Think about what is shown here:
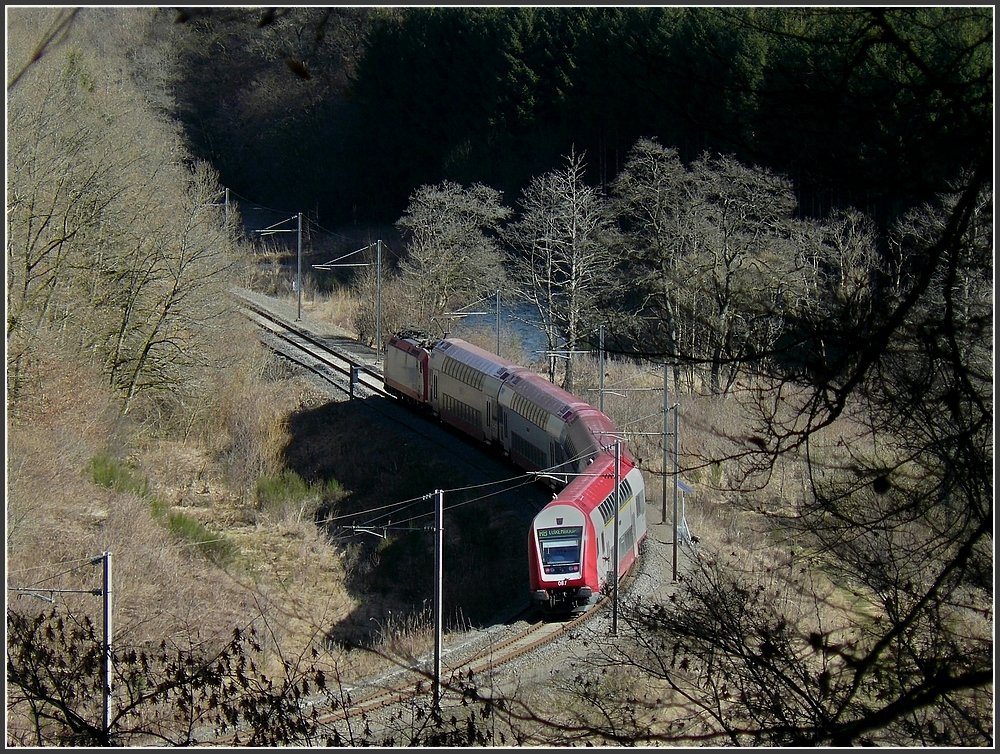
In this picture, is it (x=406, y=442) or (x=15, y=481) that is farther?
(x=406, y=442)

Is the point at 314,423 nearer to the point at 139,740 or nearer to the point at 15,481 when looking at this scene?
the point at 15,481

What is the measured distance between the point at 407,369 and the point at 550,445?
10.7 m

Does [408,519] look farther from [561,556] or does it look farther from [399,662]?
[399,662]

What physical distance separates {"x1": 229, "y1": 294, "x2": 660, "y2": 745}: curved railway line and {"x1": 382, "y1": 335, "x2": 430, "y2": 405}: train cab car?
829 millimetres

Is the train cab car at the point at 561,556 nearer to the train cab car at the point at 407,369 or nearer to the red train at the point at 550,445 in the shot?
the red train at the point at 550,445

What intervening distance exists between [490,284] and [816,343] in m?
39.7

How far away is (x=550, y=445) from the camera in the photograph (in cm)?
2708

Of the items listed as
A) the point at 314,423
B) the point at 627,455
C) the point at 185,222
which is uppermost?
the point at 185,222

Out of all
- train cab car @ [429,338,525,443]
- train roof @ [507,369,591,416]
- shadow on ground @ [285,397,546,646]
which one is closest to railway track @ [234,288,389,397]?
shadow on ground @ [285,397,546,646]

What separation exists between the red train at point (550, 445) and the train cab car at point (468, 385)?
0.10ft

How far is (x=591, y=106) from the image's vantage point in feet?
113

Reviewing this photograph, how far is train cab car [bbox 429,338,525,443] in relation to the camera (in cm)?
3075

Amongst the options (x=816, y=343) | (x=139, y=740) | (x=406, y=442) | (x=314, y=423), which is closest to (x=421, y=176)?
(x=314, y=423)

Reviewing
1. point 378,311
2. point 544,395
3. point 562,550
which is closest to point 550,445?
point 544,395
